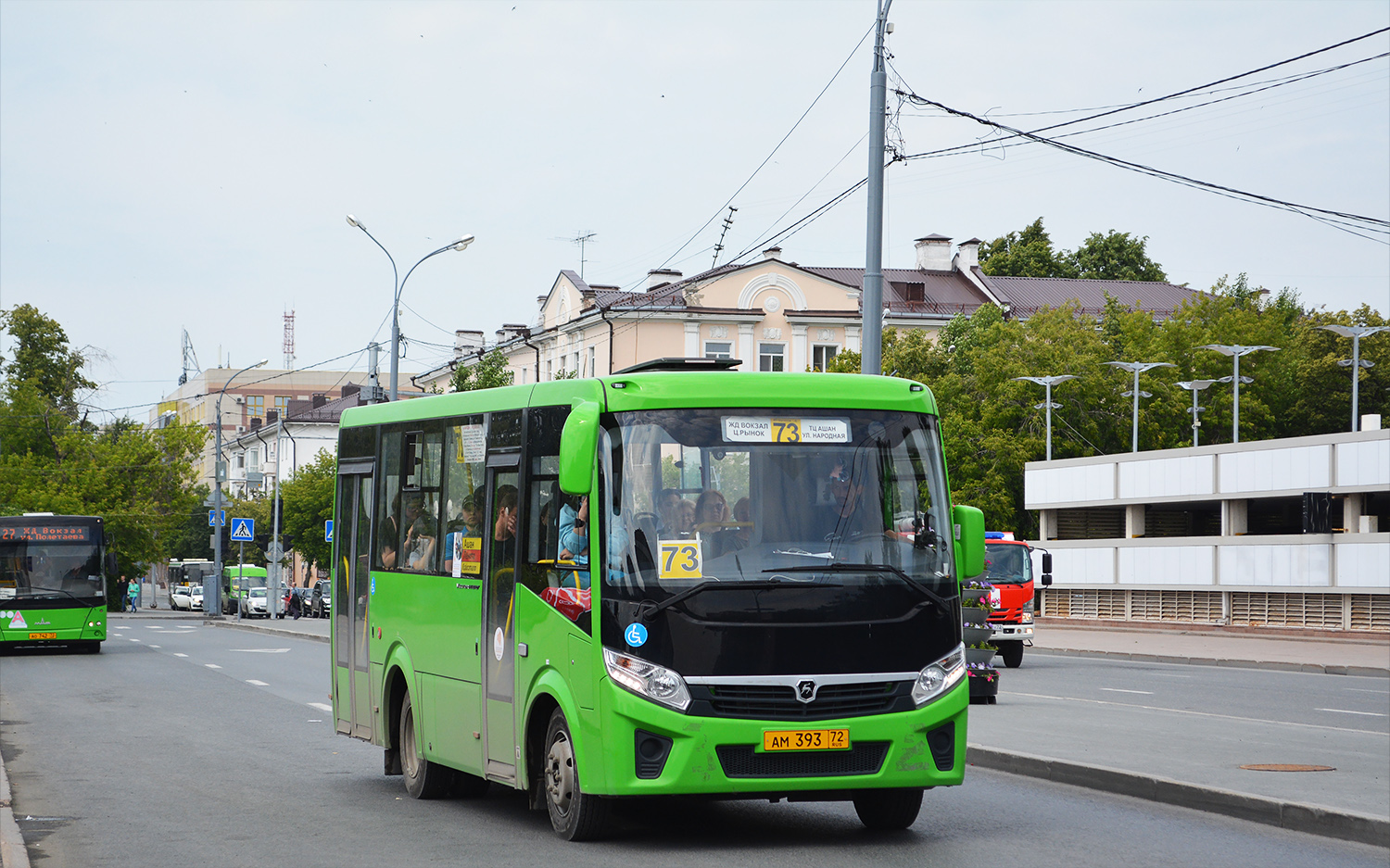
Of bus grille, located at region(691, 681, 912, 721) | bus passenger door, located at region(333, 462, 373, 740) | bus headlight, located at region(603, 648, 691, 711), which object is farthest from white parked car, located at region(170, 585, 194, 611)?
bus grille, located at region(691, 681, 912, 721)

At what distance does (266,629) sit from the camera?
48562mm

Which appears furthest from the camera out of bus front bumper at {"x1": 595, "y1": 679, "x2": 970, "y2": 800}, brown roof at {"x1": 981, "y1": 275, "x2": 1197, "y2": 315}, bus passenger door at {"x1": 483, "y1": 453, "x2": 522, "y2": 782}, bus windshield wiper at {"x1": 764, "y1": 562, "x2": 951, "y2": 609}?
brown roof at {"x1": 981, "y1": 275, "x2": 1197, "y2": 315}

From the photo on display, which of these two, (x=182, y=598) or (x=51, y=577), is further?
(x=182, y=598)

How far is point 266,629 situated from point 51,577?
16704 millimetres

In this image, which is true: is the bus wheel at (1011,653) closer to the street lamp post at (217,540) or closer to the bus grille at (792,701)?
the bus grille at (792,701)

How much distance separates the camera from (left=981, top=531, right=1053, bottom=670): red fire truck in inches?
1096

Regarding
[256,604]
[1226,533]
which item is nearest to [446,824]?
[1226,533]

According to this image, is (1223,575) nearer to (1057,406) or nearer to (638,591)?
(1057,406)

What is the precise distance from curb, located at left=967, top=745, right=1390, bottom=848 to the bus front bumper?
102 inches

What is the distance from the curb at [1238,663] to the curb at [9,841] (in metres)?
23.3

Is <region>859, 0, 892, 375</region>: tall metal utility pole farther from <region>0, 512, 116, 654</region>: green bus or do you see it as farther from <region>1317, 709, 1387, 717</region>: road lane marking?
<region>0, 512, 116, 654</region>: green bus

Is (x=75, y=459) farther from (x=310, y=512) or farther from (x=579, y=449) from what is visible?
(x=579, y=449)

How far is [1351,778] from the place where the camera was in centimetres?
1174

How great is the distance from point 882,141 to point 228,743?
30.3 ft
